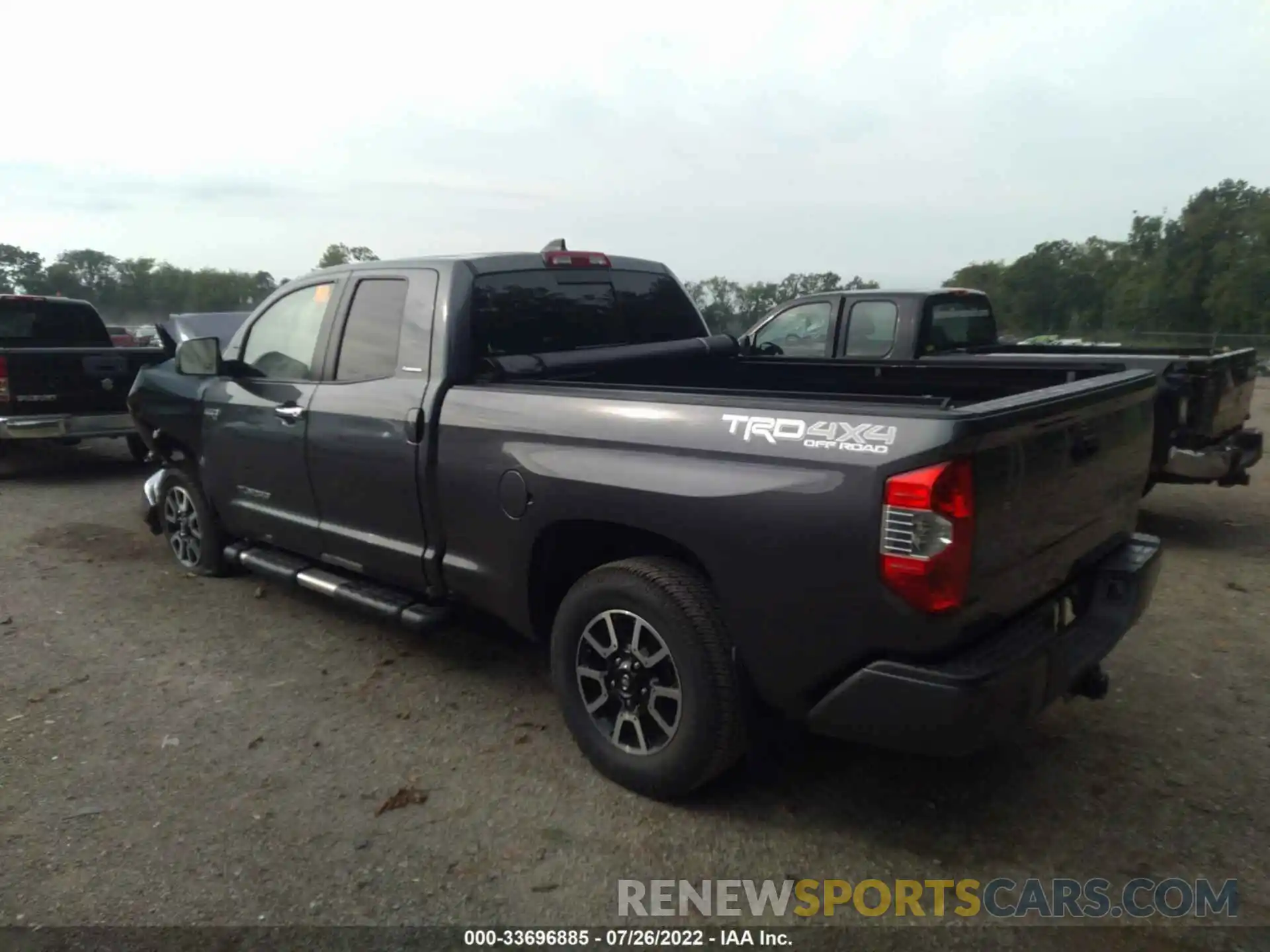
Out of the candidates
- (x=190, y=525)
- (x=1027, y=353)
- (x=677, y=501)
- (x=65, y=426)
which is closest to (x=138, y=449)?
(x=65, y=426)

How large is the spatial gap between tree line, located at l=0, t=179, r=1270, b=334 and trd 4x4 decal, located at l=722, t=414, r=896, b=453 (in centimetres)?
270

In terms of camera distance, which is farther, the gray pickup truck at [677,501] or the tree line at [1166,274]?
the tree line at [1166,274]

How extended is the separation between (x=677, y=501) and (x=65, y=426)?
27.4 feet

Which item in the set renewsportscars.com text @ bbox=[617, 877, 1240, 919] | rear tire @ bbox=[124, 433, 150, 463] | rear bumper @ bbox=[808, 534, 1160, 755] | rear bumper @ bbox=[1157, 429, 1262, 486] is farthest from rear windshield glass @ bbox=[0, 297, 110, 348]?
rear bumper @ bbox=[1157, 429, 1262, 486]

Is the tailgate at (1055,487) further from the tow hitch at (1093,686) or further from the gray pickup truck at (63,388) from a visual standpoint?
the gray pickup truck at (63,388)

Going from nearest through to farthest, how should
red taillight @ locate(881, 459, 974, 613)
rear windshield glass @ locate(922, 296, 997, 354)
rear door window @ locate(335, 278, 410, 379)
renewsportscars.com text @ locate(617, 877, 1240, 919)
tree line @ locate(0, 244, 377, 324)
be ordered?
red taillight @ locate(881, 459, 974, 613)
renewsportscars.com text @ locate(617, 877, 1240, 919)
rear door window @ locate(335, 278, 410, 379)
rear windshield glass @ locate(922, 296, 997, 354)
tree line @ locate(0, 244, 377, 324)

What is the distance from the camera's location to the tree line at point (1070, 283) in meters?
10.0

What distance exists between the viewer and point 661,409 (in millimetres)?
3191

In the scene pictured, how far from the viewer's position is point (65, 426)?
9125 millimetres

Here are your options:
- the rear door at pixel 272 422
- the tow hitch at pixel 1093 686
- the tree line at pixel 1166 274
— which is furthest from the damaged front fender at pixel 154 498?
the tree line at pixel 1166 274

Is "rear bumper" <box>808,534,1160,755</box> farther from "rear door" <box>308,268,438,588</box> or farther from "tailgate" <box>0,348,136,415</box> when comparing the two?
"tailgate" <box>0,348,136,415</box>

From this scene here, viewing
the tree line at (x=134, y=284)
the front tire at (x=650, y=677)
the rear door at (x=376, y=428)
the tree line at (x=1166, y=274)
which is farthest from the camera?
the tree line at (x=1166, y=274)

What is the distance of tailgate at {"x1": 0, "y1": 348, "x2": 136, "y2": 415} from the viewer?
888cm

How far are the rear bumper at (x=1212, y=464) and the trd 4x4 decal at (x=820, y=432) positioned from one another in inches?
186
